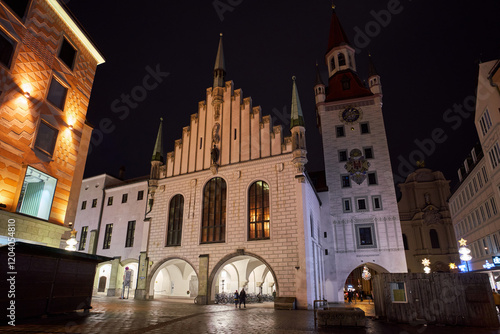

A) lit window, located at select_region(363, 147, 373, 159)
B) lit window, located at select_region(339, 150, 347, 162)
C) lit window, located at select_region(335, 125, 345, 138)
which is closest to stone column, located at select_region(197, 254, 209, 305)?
lit window, located at select_region(339, 150, 347, 162)

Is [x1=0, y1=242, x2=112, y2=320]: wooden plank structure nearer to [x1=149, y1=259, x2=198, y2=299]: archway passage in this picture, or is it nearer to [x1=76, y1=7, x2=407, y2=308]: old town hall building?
[x1=76, y1=7, x2=407, y2=308]: old town hall building

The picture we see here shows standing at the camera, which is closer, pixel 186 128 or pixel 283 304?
pixel 283 304

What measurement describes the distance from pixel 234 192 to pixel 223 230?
126 inches

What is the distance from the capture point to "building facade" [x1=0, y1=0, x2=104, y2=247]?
1267 cm

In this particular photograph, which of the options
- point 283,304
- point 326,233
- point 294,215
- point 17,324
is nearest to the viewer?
point 17,324

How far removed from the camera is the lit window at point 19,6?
13.4m

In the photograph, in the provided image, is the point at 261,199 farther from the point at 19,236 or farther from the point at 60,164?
the point at 19,236

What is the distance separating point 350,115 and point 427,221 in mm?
23638

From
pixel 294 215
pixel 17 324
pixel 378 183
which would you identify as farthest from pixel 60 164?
pixel 378 183

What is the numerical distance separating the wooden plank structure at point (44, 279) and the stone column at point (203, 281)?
10018 millimetres

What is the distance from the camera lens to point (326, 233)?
31281 millimetres

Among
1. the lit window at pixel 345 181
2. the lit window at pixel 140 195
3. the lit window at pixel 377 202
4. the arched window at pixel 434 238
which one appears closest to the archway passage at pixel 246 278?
the lit window at pixel 140 195

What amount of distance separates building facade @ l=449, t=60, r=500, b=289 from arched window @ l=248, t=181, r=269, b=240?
14180 mm

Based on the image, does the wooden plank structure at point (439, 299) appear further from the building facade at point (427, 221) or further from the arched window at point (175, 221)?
the building facade at point (427, 221)
